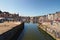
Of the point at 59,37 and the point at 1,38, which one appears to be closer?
the point at 1,38

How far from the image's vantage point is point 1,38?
43.9ft

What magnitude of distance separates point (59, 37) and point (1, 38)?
1674 cm

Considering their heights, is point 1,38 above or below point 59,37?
above

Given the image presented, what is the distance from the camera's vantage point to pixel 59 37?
26.8 m
